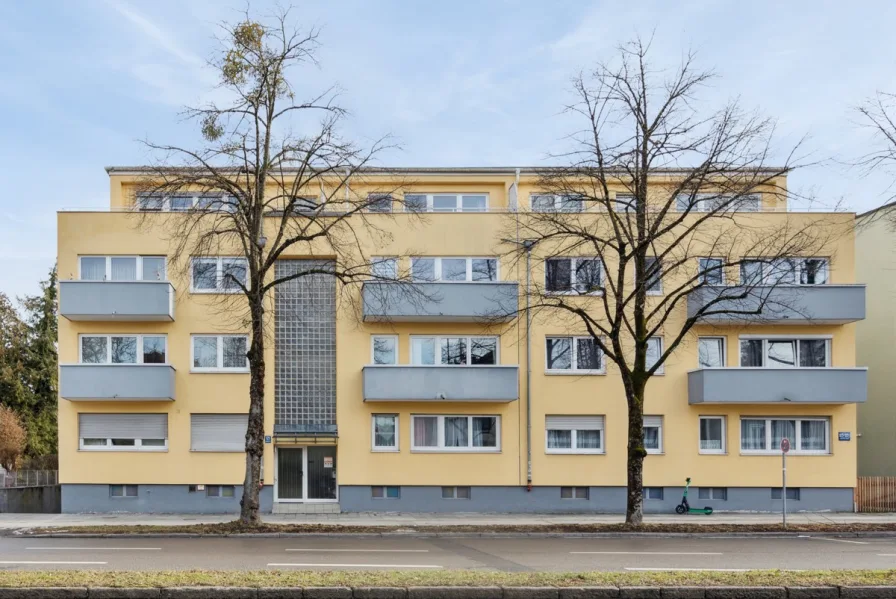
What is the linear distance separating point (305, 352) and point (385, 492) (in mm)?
4968

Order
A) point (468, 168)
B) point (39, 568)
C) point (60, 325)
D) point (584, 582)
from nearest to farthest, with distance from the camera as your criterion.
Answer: point (584, 582) → point (39, 568) → point (60, 325) → point (468, 168)

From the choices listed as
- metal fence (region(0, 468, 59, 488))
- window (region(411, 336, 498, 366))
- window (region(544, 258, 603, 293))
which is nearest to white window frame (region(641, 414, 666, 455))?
window (region(544, 258, 603, 293))

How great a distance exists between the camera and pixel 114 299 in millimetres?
Answer: 25984

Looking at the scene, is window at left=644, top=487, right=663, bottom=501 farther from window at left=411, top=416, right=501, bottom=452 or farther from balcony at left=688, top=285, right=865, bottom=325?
balcony at left=688, top=285, right=865, bottom=325

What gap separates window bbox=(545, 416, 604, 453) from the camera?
27.5m

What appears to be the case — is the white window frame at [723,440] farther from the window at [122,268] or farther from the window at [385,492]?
the window at [122,268]

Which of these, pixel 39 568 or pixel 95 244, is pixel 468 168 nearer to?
pixel 95 244

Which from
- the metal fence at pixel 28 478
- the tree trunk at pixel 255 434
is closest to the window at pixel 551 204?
the tree trunk at pixel 255 434

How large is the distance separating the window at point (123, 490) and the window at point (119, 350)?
3.74 m

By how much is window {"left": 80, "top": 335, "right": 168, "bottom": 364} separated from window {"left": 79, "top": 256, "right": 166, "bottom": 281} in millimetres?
1808

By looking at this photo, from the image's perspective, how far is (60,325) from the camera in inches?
1054

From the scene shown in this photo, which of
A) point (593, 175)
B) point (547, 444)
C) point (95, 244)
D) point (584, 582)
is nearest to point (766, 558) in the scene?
point (584, 582)

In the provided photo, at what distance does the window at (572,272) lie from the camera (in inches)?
1077

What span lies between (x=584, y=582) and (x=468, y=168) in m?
21.0
